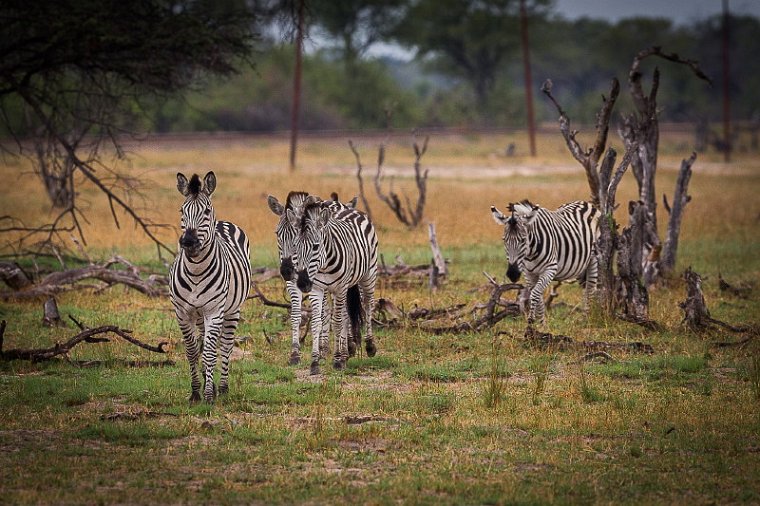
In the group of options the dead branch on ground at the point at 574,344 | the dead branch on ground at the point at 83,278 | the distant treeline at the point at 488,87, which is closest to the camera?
the dead branch on ground at the point at 574,344

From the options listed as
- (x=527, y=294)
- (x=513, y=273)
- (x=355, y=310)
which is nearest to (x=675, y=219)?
(x=527, y=294)

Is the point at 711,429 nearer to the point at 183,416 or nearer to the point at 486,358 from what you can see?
the point at 486,358

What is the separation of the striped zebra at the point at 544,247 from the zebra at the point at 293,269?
210cm

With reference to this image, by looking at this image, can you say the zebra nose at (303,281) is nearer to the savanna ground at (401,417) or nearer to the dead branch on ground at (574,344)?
the savanna ground at (401,417)

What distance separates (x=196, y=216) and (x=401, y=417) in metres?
2.53

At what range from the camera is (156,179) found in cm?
3431

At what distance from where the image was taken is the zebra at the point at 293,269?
35.8ft

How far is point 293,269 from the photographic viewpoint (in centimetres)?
1097

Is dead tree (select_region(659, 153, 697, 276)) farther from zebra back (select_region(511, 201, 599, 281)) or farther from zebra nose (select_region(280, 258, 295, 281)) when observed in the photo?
zebra nose (select_region(280, 258, 295, 281))

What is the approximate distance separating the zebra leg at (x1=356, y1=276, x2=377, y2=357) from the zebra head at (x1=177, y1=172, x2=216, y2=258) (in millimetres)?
3092

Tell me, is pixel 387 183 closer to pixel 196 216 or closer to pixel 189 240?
pixel 196 216

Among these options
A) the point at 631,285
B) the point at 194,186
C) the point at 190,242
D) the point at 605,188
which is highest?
the point at 194,186

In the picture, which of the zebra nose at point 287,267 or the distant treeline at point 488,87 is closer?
the zebra nose at point 287,267

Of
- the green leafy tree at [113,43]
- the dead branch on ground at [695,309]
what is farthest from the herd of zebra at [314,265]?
the green leafy tree at [113,43]
